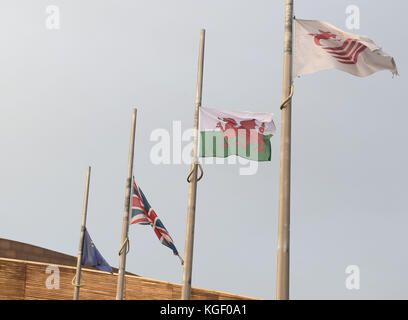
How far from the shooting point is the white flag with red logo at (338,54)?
396 inches

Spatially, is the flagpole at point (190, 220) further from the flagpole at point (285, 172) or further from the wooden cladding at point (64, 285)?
the wooden cladding at point (64, 285)

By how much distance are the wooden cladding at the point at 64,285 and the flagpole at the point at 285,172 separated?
15465mm

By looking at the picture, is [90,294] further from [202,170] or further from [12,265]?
[202,170]

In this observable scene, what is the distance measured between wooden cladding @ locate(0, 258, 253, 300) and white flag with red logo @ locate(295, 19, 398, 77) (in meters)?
15.5

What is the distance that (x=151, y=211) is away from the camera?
63.1 feet

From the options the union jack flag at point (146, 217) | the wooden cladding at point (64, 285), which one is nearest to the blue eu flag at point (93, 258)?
the wooden cladding at point (64, 285)

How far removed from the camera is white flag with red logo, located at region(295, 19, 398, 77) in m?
10.1

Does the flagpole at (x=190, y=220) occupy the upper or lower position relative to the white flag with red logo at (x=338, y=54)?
lower

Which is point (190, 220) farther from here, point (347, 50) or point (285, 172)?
point (347, 50)

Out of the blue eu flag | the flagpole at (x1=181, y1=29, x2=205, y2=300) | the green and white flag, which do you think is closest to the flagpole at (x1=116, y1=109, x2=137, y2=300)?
the blue eu flag

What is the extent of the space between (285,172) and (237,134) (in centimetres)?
292

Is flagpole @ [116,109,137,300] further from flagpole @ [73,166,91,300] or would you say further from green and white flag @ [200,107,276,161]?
green and white flag @ [200,107,276,161]
